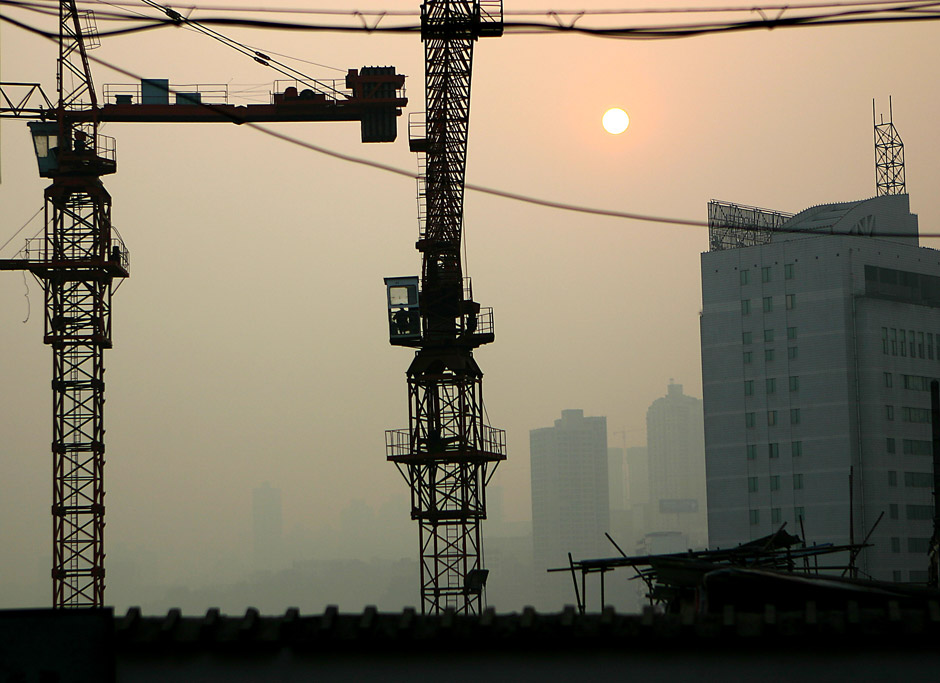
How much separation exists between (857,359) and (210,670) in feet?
→ 428

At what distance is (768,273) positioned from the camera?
14088cm

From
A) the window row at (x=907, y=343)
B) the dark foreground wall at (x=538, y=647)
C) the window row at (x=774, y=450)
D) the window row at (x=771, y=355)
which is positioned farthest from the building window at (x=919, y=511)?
the dark foreground wall at (x=538, y=647)

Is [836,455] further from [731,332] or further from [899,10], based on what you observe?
[899,10]

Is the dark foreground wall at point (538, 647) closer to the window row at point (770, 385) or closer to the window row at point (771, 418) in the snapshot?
the window row at point (771, 418)

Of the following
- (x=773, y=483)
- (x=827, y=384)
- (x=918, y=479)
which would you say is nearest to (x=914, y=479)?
(x=918, y=479)

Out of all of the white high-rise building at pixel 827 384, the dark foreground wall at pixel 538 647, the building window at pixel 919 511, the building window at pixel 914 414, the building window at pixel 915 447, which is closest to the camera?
the dark foreground wall at pixel 538 647

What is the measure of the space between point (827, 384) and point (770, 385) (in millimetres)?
6319

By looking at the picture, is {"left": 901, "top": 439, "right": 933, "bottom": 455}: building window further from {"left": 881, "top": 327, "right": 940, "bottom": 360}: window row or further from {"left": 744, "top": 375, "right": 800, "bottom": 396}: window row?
{"left": 744, "top": 375, "right": 800, "bottom": 396}: window row

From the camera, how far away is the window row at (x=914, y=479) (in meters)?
137

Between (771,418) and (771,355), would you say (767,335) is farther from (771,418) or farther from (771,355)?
(771,418)

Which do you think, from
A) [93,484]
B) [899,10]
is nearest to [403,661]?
[899,10]

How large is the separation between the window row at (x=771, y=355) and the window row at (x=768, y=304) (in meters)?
4.35

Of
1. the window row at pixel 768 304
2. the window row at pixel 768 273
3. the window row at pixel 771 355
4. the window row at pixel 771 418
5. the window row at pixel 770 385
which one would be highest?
the window row at pixel 768 273

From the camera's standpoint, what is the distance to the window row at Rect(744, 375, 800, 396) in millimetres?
139625
